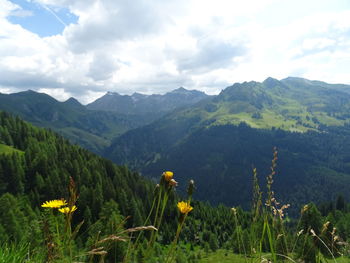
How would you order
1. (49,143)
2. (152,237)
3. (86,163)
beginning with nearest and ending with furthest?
(152,237), (86,163), (49,143)

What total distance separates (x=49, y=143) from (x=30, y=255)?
137 metres

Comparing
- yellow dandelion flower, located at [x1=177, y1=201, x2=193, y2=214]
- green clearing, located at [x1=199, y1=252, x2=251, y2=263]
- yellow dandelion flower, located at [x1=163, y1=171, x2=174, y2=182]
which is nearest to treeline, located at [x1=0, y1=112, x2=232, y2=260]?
green clearing, located at [x1=199, y1=252, x2=251, y2=263]

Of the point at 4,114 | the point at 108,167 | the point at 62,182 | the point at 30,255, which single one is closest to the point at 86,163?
the point at 108,167

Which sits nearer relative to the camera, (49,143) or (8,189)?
(8,189)

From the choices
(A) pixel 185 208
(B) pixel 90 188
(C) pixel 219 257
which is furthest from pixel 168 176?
Result: (B) pixel 90 188

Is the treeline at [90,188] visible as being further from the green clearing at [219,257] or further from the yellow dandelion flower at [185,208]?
the yellow dandelion flower at [185,208]

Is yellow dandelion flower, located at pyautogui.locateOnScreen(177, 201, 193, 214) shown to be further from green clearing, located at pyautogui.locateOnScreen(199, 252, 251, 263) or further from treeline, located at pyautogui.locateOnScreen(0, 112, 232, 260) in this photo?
green clearing, located at pyautogui.locateOnScreen(199, 252, 251, 263)

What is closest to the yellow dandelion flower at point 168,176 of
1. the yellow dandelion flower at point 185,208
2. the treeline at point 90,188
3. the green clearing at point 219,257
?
the yellow dandelion flower at point 185,208

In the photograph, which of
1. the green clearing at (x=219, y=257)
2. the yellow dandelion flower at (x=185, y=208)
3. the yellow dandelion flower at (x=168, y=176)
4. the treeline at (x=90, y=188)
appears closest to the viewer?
the yellow dandelion flower at (x=185, y=208)

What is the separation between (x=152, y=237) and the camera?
84.7 inches

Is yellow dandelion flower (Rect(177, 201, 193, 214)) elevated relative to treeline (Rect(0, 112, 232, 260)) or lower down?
elevated

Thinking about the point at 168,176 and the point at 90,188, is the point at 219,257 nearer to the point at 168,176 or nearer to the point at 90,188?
the point at 90,188

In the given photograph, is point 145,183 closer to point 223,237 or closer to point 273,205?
point 223,237

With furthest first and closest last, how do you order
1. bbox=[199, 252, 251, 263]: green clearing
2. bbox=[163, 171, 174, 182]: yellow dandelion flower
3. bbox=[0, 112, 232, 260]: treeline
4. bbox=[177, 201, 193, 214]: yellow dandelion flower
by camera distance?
bbox=[0, 112, 232, 260]: treeline < bbox=[199, 252, 251, 263]: green clearing < bbox=[163, 171, 174, 182]: yellow dandelion flower < bbox=[177, 201, 193, 214]: yellow dandelion flower
